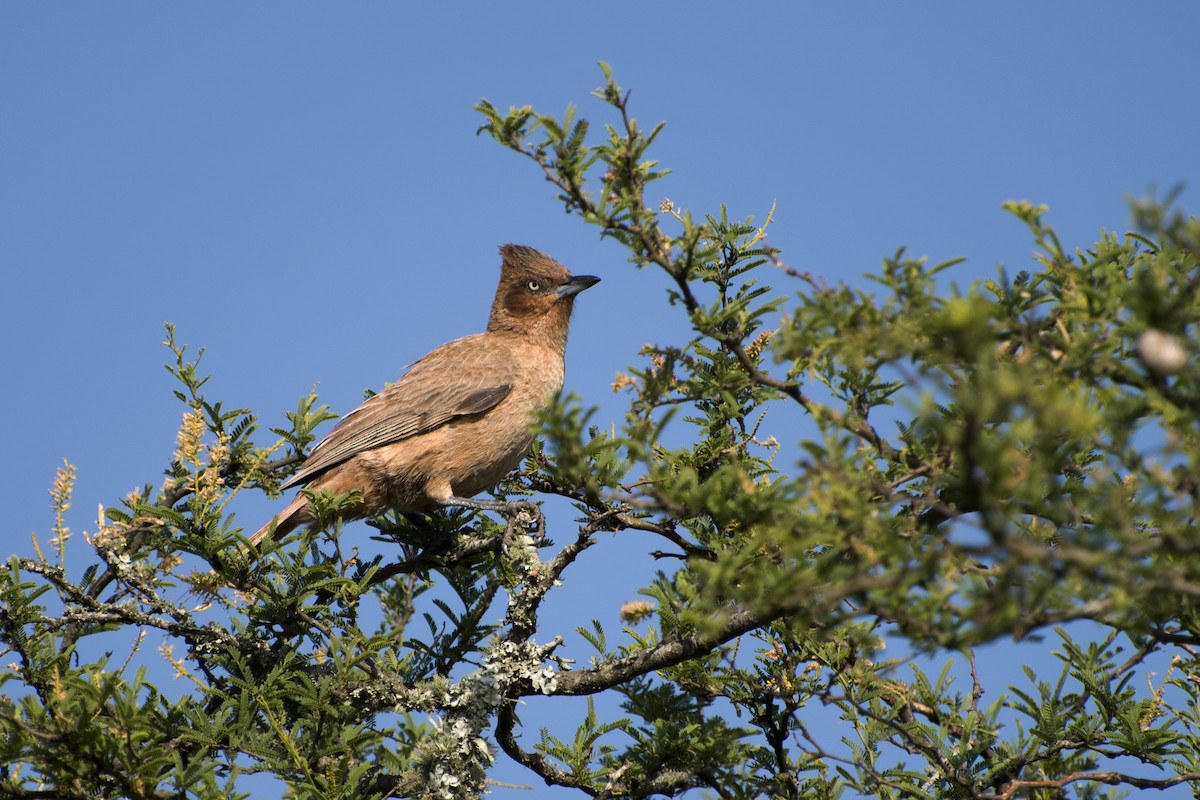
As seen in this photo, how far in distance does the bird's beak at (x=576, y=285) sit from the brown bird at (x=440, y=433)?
0.32 metres

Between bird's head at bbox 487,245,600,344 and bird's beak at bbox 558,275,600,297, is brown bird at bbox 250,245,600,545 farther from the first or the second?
bird's beak at bbox 558,275,600,297

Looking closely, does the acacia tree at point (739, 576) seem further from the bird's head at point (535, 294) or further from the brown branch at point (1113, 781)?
the bird's head at point (535, 294)

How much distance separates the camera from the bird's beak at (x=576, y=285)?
764 cm

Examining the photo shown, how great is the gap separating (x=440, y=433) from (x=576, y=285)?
1640 mm

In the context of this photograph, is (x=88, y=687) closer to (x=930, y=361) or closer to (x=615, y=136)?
(x=615, y=136)

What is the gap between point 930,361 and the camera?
2.65 meters

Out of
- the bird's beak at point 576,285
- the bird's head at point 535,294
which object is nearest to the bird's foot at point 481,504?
the bird's head at point 535,294

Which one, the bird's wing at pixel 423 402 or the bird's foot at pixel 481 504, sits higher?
the bird's wing at pixel 423 402

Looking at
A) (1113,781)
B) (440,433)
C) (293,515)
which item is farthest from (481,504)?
(1113,781)

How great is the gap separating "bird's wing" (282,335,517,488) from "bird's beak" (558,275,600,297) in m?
0.68

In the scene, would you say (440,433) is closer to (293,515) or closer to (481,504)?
(481,504)

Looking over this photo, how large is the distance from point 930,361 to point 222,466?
3.76 m

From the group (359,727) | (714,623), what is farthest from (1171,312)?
(359,727)

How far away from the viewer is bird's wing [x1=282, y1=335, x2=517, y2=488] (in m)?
6.67
